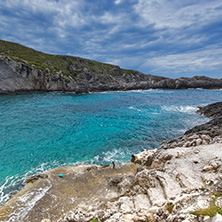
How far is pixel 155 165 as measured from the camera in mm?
11117

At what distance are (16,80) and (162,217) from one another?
78793 millimetres

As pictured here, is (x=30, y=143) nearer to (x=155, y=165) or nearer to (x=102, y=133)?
(x=102, y=133)

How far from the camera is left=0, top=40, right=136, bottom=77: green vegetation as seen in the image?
75.8 meters

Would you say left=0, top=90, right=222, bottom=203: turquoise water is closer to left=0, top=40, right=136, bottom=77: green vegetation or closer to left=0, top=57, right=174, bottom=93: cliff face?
left=0, top=57, right=174, bottom=93: cliff face

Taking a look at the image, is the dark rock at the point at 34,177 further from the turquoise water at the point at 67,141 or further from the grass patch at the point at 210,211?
the grass patch at the point at 210,211

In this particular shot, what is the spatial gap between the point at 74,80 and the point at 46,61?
81.7 feet

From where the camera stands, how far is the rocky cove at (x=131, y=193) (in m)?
5.05

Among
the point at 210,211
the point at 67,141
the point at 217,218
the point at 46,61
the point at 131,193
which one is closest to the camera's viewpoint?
the point at 217,218

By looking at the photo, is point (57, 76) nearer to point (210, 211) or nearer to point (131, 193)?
point (131, 193)

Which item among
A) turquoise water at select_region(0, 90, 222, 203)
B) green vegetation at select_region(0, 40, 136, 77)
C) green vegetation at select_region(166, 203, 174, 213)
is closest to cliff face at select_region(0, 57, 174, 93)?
green vegetation at select_region(0, 40, 136, 77)

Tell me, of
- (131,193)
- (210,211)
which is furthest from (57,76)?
(210,211)

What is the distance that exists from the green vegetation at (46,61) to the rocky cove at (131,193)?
77.3 metres

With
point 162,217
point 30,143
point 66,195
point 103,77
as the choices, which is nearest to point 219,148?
point 162,217

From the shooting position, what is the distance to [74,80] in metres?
89.0
